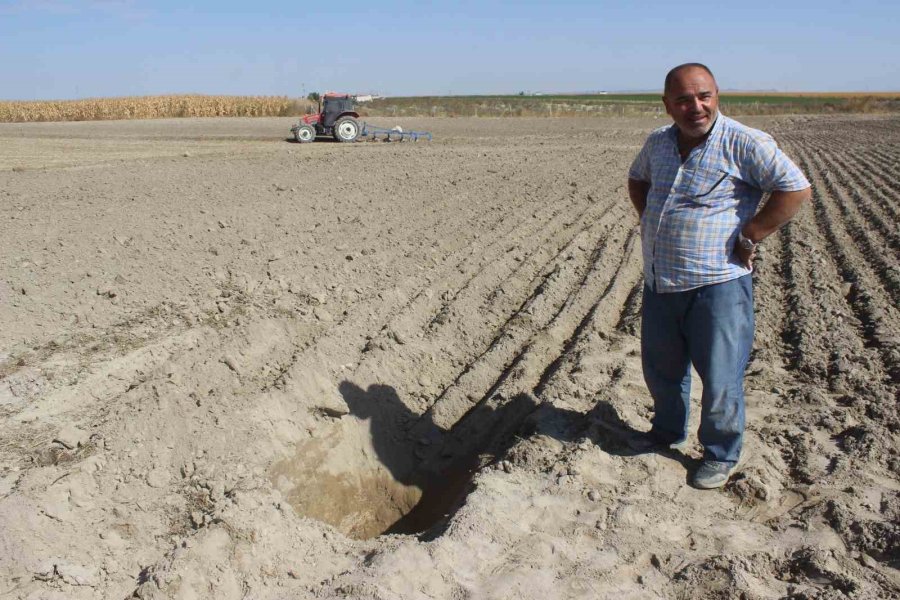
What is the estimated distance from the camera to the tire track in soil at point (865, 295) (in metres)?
5.35

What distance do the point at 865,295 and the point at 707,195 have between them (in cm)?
421

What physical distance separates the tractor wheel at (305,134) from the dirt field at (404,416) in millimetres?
12808

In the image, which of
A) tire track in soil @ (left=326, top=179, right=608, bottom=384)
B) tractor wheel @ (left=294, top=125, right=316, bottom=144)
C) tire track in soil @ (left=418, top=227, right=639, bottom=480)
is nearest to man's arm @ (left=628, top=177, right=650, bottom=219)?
tire track in soil @ (left=418, top=227, right=639, bottom=480)

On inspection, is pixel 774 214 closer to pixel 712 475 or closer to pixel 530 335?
pixel 712 475

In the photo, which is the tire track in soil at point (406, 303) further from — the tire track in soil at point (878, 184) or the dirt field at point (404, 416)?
the tire track in soil at point (878, 184)

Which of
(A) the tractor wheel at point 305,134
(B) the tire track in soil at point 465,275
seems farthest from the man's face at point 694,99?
(A) the tractor wheel at point 305,134

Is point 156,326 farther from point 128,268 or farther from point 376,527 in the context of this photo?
point 376,527

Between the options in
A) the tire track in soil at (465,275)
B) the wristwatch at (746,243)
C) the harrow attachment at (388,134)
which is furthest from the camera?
the harrow attachment at (388,134)

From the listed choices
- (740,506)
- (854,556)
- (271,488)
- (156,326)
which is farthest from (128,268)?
(854,556)

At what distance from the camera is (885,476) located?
3680 mm

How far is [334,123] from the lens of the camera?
2153 cm

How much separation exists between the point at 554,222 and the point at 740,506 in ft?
20.7

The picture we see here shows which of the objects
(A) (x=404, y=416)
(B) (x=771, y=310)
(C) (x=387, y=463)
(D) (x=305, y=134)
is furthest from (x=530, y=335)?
(D) (x=305, y=134)

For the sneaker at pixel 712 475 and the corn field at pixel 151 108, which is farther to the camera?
the corn field at pixel 151 108
